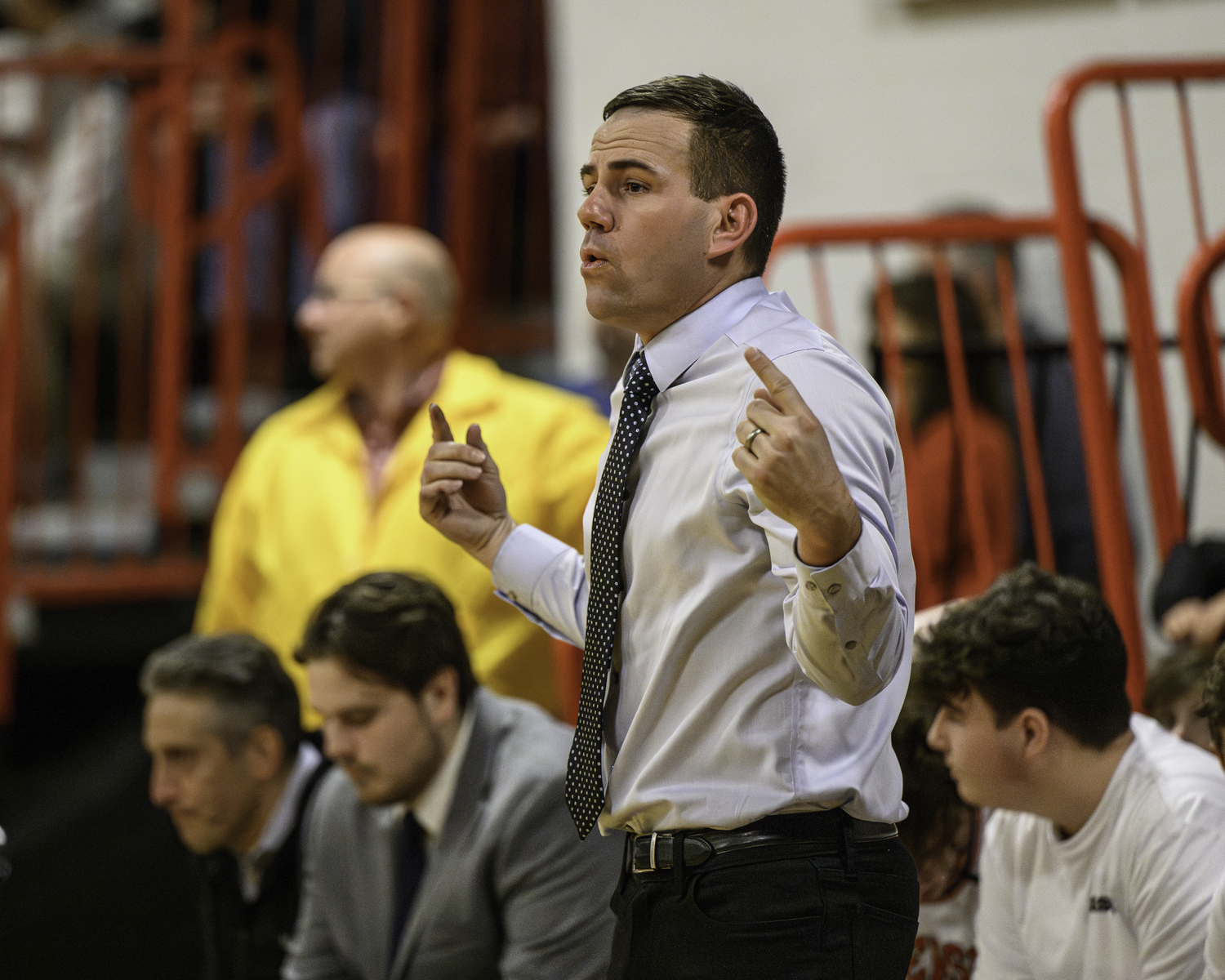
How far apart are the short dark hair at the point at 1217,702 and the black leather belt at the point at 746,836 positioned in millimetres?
627

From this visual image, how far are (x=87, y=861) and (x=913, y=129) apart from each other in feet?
9.92

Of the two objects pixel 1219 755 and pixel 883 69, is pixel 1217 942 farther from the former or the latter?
pixel 883 69

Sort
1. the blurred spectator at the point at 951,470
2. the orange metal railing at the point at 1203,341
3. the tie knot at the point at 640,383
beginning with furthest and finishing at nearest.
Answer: the blurred spectator at the point at 951,470 < the orange metal railing at the point at 1203,341 < the tie knot at the point at 640,383

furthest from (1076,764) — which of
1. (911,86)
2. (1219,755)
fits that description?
(911,86)

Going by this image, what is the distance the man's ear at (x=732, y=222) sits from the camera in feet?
4.99

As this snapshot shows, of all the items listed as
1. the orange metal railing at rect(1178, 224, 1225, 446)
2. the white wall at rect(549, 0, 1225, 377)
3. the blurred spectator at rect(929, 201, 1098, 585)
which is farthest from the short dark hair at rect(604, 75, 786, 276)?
the white wall at rect(549, 0, 1225, 377)

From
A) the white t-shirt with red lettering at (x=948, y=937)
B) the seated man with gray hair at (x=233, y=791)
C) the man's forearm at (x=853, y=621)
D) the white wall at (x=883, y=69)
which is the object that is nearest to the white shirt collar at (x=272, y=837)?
the seated man with gray hair at (x=233, y=791)

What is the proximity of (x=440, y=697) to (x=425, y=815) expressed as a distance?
0.19 meters

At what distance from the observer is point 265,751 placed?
284 cm

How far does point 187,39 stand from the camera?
5199 millimetres

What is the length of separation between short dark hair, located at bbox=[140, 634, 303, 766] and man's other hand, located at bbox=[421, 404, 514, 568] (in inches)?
46.5

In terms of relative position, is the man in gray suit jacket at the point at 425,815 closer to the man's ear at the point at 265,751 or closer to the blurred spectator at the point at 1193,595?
the man's ear at the point at 265,751

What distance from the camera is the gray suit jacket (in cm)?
227

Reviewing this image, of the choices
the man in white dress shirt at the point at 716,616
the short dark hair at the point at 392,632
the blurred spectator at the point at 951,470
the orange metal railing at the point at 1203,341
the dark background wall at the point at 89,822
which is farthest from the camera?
the dark background wall at the point at 89,822
